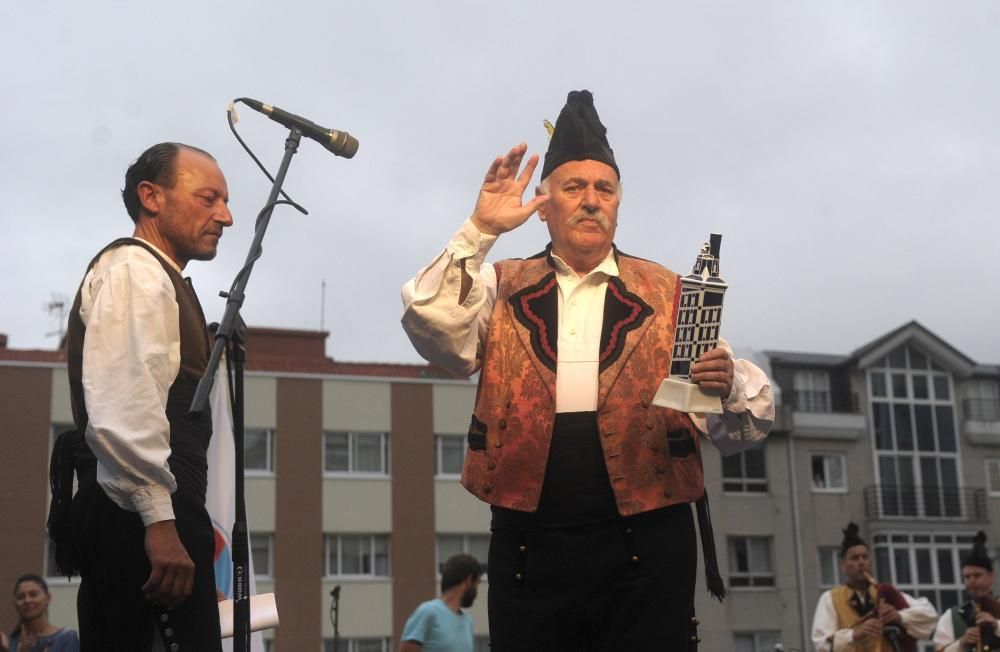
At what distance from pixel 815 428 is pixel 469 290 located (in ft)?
121

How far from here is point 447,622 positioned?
7.66m

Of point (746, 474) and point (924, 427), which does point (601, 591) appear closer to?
point (746, 474)

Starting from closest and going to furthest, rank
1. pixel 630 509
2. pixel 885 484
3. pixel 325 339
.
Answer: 1. pixel 630 509
2. pixel 325 339
3. pixel 885 484

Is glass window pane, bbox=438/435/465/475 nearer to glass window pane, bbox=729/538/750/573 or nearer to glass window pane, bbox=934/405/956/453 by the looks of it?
glass window pane, bbox=729/538/750/573

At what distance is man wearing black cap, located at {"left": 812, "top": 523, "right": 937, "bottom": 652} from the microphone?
555 cm

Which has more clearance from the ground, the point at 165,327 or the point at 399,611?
the point at 165,327

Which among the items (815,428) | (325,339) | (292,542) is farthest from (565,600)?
(815,428)

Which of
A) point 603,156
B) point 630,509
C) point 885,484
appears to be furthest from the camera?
point 885,484

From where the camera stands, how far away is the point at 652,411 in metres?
3.26

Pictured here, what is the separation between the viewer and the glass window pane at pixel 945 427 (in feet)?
134

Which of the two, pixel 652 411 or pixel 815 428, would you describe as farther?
pixel 815 428

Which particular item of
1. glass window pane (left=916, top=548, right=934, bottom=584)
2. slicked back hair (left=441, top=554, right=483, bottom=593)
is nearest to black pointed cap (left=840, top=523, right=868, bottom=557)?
slicked back hair (left=441, top=554, right=483, bottom=593)

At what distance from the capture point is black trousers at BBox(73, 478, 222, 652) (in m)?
3.07

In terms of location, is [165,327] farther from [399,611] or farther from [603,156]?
[399,611]
